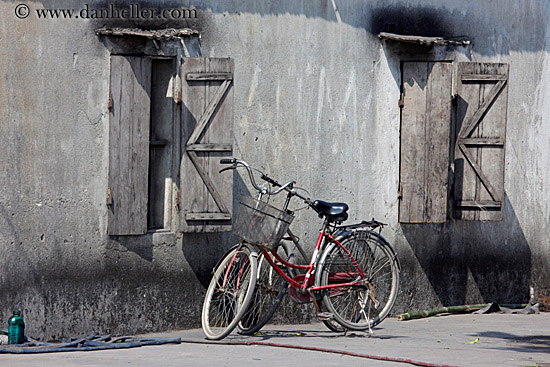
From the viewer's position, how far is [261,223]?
686 cm

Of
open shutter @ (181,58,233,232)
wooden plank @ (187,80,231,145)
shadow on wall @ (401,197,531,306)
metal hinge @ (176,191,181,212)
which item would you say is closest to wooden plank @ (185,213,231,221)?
open shutter @ (181,58,233,232)

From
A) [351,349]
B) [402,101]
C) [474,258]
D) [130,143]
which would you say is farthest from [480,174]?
[130,143]

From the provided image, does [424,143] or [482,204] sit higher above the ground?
[424,143]

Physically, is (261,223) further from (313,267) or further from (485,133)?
(485,133)

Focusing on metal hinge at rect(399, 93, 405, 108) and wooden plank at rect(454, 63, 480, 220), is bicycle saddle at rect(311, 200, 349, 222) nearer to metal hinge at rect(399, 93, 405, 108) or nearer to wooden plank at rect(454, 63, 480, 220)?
metal hinge at rect(399, 93, 405, 108)

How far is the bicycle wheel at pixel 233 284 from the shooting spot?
22.4 feet

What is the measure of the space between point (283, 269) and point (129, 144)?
1623 millimetres

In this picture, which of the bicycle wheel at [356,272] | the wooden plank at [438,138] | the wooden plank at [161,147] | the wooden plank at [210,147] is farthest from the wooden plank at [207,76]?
the wooden plank at [438,138]

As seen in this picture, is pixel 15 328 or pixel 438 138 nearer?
pixel 15 328

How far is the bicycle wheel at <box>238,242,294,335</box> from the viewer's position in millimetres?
7234

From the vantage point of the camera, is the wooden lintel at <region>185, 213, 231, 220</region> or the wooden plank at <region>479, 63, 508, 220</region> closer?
the wooden lintel at <region>185, 213, 231, 220</region>

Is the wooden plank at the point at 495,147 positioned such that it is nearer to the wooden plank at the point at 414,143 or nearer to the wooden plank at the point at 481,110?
the wooden plank at the point at 481,110

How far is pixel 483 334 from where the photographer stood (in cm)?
771

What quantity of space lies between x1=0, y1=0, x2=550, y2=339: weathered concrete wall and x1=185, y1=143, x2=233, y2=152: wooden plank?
0.33 m
